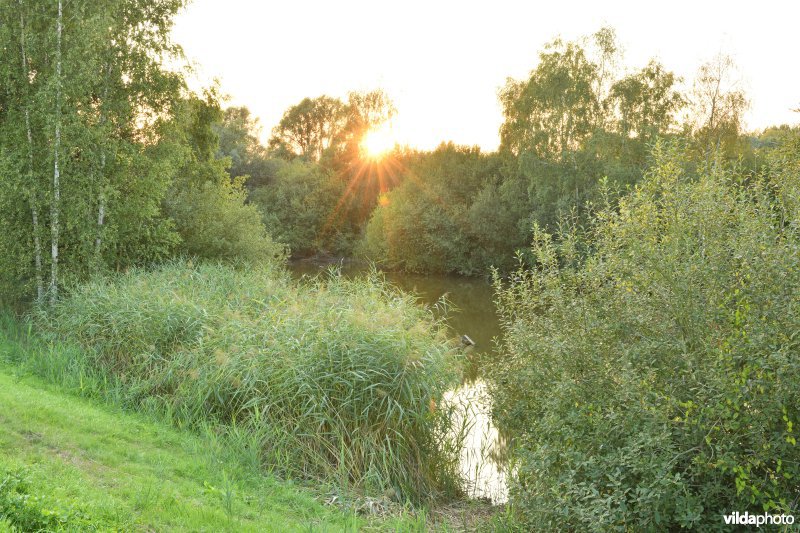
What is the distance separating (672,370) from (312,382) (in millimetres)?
4544

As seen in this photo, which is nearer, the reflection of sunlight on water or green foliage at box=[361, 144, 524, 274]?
the reflection of sunlight on water

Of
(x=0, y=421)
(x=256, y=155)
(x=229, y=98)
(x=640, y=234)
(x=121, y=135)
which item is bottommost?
(x=0, y=421)

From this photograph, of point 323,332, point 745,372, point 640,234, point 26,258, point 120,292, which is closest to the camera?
point 745,372

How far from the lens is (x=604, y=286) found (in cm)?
728

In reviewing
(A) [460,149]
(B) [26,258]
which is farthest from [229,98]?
(A) [460,149]

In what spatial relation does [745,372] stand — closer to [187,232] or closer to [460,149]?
[187,232]

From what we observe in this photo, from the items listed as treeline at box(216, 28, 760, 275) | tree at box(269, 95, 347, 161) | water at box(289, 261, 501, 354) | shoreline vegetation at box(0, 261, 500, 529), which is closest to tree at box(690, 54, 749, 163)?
treeline at box(216, 28, 760, 275)

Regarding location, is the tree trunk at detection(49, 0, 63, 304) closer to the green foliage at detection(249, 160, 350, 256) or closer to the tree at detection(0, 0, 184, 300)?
the tree at detection(0, 0, 184, 300)

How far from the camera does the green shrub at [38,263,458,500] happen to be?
800 centimetres

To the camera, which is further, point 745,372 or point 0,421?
point 0,421

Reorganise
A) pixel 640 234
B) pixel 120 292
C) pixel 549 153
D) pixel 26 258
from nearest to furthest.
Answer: pixel 640 234, pixel 120 292, pixel 26 258, pixel 549 153

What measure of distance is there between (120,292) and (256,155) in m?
47.5

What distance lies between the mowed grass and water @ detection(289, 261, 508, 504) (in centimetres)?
279

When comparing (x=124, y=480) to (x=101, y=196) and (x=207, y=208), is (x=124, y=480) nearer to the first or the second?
(x=101, y=196)
